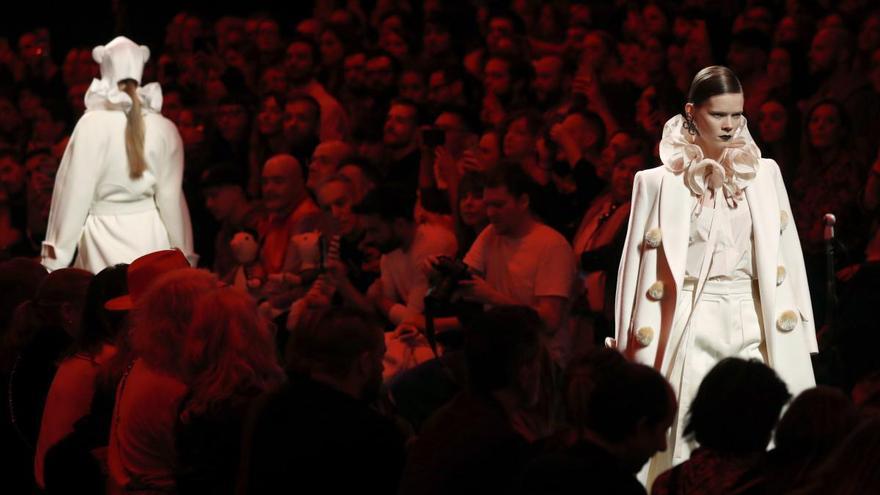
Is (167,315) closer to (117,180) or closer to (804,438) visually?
(804,438)

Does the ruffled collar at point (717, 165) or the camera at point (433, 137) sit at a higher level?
the ruffled collar at point (717, 165)

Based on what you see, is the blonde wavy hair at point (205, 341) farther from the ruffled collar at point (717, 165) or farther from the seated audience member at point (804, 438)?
the ruffled collar at point (717, 165)

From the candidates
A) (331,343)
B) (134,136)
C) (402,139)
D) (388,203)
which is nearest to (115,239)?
(134,136)

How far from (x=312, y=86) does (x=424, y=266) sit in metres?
4.28

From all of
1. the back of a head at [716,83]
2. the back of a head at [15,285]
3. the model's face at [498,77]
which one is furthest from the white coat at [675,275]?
the model's face at [498,77]

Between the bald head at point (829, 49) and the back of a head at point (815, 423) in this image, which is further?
the bald head at point (829, 49)

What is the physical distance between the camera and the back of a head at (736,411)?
12.7 ft

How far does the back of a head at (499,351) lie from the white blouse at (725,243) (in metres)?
1.55

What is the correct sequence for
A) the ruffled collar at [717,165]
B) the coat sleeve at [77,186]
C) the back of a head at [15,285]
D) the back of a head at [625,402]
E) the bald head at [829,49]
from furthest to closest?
the bald head at [829,49], the coat sleeve at [77,186], the back of a head at [15,285], the ruffled collar at [717,165], the back of a head at [625,402]

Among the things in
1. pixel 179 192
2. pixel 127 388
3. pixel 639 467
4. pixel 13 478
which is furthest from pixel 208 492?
pixel 179 192

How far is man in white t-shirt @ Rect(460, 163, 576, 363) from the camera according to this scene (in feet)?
24.5

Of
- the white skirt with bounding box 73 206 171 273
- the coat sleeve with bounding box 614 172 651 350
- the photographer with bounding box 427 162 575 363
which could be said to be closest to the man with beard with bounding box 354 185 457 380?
the photographer with bounding box 427 162 575 363

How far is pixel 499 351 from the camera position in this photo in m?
4.25

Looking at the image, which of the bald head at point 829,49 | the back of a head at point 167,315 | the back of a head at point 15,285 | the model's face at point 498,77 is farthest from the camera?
the model's face at point 498,77
